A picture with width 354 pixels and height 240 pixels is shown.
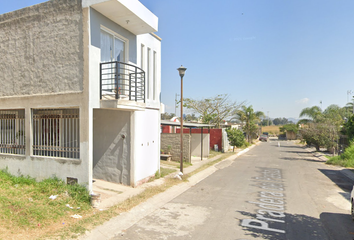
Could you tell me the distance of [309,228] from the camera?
6.15 meters

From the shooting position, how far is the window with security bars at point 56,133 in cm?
804

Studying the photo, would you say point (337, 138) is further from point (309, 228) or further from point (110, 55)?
point (110, 55)

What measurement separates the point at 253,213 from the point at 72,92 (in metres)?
6.78

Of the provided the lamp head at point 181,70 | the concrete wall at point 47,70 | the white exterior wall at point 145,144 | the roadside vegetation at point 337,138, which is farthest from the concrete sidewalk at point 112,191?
the roadside vegetation at point 337,138

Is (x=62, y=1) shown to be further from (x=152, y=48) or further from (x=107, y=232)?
(x=107, y=232)

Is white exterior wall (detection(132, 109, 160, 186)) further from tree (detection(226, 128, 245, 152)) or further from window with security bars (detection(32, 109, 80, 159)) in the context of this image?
tree (detection(226, 128, 245, 152))

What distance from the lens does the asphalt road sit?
5777 millimetres

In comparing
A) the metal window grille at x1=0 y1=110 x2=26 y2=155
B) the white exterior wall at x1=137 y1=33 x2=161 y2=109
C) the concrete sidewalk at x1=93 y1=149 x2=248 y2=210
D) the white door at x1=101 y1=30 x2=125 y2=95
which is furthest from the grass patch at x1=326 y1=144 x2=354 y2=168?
the metal window grille at x1=0 y1=110 x2=26 y2=155

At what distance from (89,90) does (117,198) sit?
3631 millimetres

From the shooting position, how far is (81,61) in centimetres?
762

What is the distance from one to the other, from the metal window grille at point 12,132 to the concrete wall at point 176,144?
974cm

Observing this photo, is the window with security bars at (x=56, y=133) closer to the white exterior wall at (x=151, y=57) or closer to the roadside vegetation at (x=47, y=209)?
the roadside vegetation at (x=47, y=209)

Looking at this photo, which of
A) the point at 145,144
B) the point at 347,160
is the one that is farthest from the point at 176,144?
the point at 347,160

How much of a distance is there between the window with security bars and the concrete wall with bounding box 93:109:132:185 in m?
1.62
